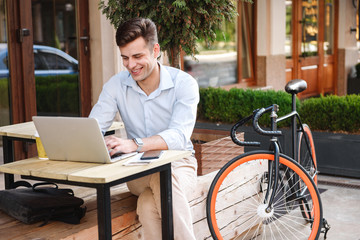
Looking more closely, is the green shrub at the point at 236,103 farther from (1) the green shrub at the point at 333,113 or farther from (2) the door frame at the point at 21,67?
(2) the door frame at the point at 21,67

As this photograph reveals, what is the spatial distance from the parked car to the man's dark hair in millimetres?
3017

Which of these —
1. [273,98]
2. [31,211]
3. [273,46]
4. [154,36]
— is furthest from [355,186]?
[273,46]

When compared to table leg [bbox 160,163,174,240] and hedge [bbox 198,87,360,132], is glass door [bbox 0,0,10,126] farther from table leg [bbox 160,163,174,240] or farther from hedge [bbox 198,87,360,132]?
table leg [bbox 160,163,174,240]

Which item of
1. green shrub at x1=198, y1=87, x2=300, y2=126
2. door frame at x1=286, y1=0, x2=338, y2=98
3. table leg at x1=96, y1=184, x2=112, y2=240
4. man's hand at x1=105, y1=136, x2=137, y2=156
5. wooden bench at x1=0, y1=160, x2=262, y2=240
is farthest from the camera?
door frame at x1=286, y1=0, x2=338, y2=98

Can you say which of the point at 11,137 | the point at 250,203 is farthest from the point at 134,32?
the point at 250,203

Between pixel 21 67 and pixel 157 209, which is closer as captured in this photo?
pixel 157 209

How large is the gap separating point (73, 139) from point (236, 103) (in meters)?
4.06

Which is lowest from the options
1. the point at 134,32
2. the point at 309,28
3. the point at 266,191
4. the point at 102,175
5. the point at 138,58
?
the point at 266,191

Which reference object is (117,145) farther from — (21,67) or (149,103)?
(21,67)

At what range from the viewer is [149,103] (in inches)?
127

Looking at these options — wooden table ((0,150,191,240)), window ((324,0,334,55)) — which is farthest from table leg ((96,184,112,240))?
window ((324,0,334,55))

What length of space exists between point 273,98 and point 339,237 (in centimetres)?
244

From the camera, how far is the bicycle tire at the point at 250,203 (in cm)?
348

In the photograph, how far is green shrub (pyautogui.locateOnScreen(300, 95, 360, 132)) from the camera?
5910 mm
